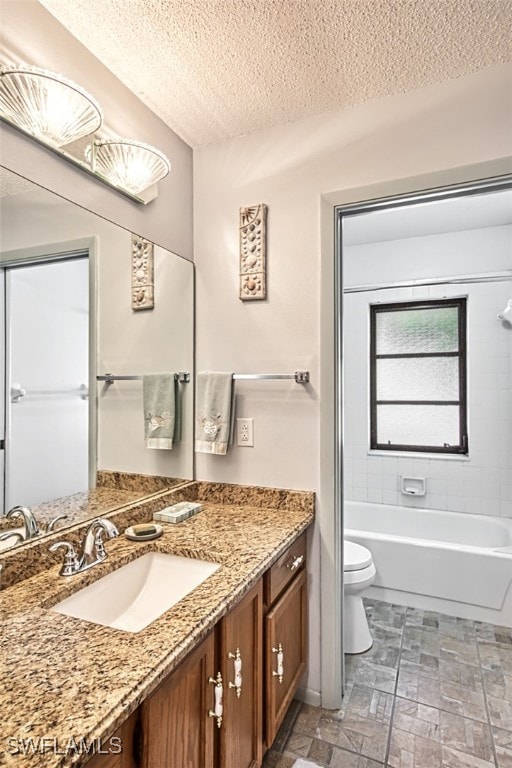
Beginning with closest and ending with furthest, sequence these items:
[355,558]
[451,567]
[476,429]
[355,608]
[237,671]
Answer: [237,671] → [355,608] → [355,558] → [451,567] → [476,429]

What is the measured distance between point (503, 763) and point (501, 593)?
1.13m

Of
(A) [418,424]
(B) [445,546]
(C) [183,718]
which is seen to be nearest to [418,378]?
(A) [418,424]

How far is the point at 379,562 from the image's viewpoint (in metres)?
2.82

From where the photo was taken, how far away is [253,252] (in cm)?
192

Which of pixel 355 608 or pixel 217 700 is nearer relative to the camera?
pixel 217 700

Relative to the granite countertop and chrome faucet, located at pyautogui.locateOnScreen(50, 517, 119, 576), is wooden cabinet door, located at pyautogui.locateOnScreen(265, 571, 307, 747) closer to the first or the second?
the granite countertop

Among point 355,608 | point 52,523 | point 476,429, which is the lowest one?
point 355,608

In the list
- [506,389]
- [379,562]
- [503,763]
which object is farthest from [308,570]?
[506,389]

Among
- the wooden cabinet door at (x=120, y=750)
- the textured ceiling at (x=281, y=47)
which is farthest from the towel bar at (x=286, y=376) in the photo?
the wooden cabinet door at (x=120, y=750)

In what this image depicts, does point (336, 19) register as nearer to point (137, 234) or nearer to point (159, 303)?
point (137, 234)

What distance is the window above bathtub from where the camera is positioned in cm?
332

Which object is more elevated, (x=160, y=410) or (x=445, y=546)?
(x=160, y=410)

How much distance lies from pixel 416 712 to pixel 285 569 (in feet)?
3.04

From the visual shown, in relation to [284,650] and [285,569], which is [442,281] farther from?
[284,650]
